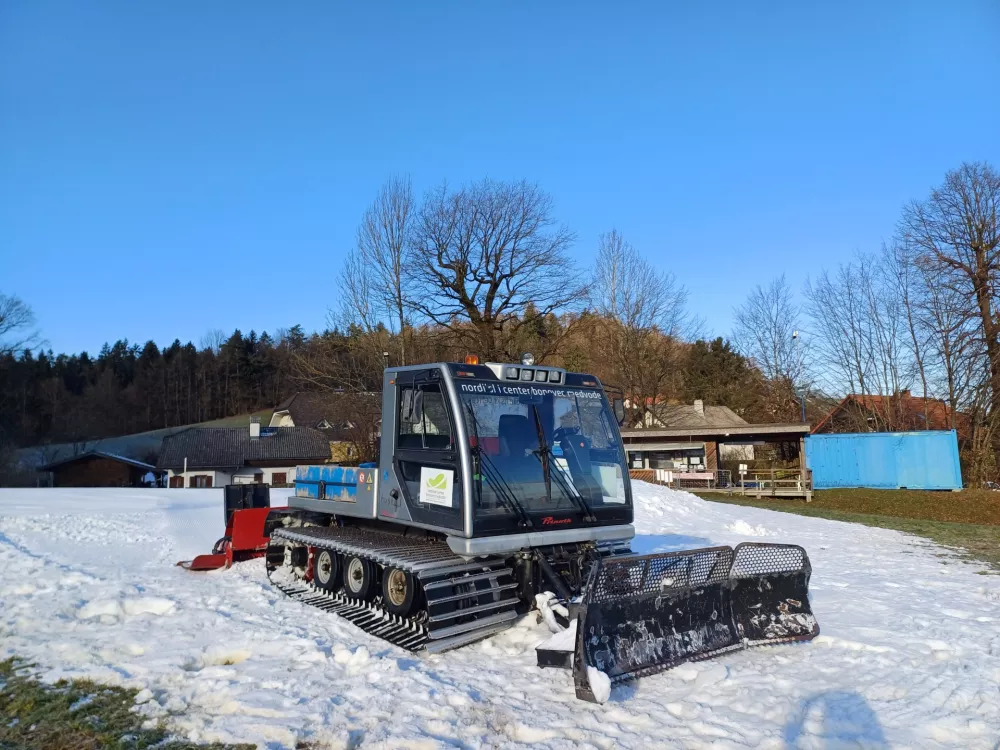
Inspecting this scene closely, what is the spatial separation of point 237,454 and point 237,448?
744mm

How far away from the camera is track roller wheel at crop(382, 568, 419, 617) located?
6.52 meters

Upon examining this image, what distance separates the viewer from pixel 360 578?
295 inches

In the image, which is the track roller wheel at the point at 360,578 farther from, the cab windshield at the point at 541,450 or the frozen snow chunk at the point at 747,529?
the frozen snow chunk at the point at 747,529

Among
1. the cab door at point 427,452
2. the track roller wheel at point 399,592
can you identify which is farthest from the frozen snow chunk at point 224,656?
the cab door at point 427,452

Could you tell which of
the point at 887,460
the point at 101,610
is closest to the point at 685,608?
the point at 101,610

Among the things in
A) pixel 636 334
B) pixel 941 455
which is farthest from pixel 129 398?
pixel 941 455

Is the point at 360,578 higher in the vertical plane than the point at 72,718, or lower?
higher

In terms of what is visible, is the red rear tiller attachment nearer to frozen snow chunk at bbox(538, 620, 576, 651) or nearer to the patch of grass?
the patch of grass

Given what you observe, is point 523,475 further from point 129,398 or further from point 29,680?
point 129,398

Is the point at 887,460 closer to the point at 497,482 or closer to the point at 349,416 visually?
the point at 349,416

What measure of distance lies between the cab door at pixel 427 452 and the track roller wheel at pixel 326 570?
4.83 ft

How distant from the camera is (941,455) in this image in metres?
28.5

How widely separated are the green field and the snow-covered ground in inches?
322

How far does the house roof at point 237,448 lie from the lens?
52062mm
